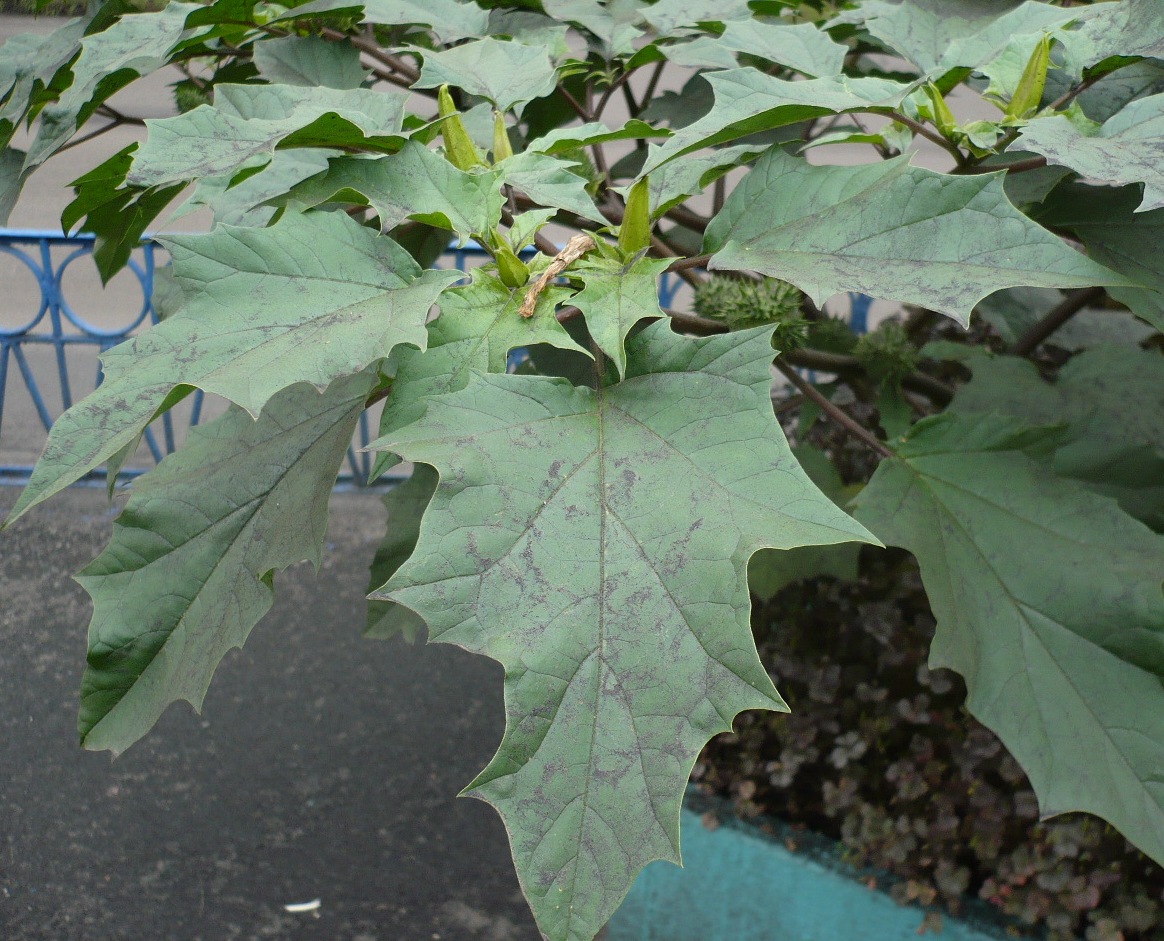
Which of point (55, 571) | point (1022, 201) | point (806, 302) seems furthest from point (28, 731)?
point (1022, 201)

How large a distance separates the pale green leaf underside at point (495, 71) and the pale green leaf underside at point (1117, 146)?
37 centimetres

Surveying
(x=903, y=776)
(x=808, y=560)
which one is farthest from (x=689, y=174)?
(x=903, y=776)

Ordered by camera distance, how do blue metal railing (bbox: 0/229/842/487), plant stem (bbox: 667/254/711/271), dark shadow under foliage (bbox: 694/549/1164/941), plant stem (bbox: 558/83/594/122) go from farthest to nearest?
blue metal railing (bbox: 0/229/842/487), dark shadow under foliage (bbox: 694/549/1164/941), plant stem (bbox: 558/83/594/122), plant stem (bbox: 667/254/711/271)

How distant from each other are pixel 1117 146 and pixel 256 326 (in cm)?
55

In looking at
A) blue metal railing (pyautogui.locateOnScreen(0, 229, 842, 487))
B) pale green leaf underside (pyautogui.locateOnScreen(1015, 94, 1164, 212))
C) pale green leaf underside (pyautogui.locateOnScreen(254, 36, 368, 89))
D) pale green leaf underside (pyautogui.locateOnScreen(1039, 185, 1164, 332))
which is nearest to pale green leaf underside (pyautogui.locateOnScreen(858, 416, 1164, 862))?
pale green leaf underside (pyautogui.locateOnScreen(1039, 185, 1164, 332))

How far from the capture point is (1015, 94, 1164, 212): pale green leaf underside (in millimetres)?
641

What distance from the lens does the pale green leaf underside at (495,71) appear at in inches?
34.6

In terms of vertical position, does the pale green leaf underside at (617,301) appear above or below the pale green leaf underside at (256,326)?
below

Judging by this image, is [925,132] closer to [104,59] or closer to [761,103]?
[761,103]

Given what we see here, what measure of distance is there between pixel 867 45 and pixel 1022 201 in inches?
20.9

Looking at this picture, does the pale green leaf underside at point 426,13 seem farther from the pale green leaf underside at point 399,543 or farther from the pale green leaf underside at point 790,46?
the pale green leaf underside at point 399,543

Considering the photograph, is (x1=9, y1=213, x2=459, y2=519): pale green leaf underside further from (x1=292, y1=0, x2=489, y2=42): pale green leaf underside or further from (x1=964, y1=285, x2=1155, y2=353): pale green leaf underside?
(x1=964, y1=285, x2=1155, y2=353): pale green leaf underside

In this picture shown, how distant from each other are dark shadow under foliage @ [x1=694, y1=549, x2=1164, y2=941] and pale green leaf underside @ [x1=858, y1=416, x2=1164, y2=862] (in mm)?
516

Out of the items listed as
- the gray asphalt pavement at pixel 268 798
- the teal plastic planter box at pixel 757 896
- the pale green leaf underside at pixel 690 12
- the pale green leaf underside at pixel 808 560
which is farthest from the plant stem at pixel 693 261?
the gray asphalt pavement at pixel 268 798
